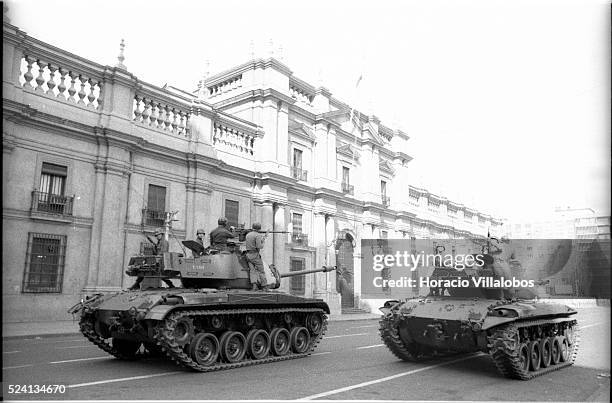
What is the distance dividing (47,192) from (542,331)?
48.0 feet

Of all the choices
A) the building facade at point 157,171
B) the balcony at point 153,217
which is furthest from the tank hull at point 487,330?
the balcony at point 153,217

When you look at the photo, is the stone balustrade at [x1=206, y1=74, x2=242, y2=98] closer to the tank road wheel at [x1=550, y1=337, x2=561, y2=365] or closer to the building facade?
the building facade

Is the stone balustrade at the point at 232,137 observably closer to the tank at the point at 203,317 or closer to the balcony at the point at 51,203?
the balcony at the point at 51,203

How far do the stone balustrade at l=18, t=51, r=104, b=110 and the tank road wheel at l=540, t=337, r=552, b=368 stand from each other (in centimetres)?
1567

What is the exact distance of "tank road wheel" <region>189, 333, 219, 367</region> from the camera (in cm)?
846

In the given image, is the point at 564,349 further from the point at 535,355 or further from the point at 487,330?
the point at 487,330

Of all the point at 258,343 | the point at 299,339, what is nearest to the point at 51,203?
the point at 258,343

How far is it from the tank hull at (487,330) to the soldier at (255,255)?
2.59m

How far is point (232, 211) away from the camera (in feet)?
73.7

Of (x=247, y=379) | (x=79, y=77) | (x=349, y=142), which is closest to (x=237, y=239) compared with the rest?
(x=247, y=379)

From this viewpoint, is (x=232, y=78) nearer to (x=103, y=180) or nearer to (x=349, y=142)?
(x=349, y=142)

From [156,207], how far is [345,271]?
13337 mm

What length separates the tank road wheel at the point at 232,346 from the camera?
9.02 metres

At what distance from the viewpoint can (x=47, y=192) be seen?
16312 millimetres
